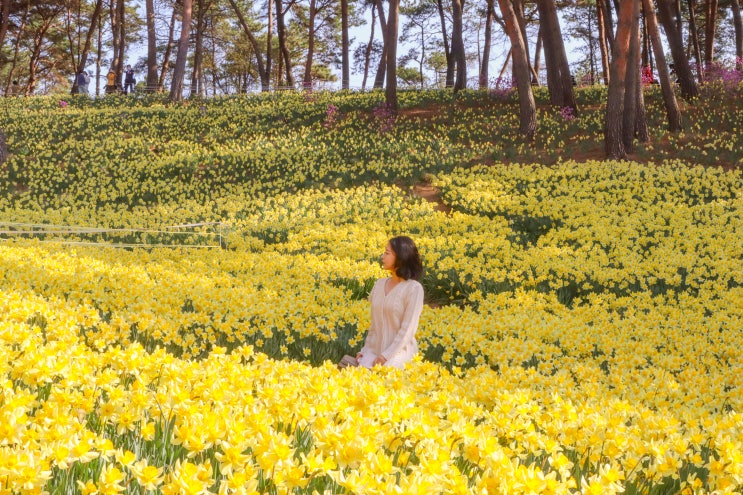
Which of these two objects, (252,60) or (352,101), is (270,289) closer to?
(352,101)

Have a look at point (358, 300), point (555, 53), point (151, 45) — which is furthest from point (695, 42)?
point (358, 300)

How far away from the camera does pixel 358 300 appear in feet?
27.8

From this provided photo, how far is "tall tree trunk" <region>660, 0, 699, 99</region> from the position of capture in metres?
21.2

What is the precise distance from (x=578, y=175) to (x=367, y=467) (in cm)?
1533

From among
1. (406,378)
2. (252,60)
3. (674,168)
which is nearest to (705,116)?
(674,168)

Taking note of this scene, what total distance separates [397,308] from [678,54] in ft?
65.2

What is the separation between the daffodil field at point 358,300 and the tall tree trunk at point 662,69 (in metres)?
0.45

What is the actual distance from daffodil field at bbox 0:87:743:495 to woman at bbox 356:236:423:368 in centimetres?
48

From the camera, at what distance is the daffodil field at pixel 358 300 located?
220cm

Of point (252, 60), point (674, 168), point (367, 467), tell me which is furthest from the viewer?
point (252, 60)

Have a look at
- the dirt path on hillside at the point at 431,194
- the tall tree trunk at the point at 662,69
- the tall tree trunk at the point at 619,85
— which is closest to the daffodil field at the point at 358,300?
the dirt path on hillside at the point at 431,194

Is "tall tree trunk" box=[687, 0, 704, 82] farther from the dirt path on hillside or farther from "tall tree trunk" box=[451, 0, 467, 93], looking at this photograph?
the dirt path on hillside

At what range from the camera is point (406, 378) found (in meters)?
3.88

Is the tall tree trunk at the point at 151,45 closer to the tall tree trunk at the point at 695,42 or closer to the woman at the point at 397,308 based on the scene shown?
the tall tree trunk at the point at 695,42
